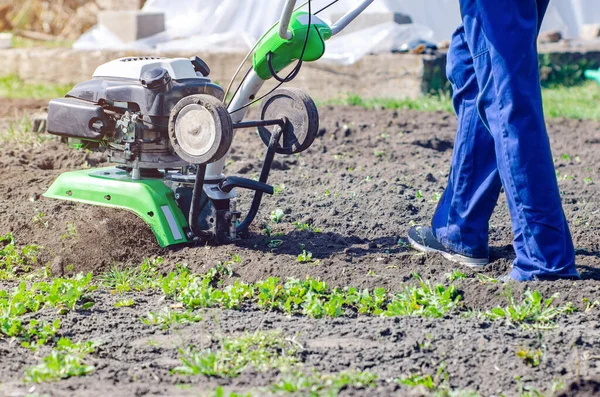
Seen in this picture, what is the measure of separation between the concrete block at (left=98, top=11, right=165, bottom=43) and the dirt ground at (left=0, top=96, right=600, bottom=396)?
11.4ft

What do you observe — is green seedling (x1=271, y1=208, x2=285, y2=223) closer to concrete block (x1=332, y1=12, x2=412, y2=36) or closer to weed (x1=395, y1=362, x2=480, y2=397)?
weed (x1=395, y1=362, x2=480, y2=397)

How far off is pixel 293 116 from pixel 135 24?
5966 millimetres

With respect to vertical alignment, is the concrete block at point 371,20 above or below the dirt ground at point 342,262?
above

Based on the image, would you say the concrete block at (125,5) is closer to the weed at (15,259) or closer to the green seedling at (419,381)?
the weed at (15,259)

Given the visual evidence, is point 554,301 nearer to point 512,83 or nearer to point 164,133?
point 512,83

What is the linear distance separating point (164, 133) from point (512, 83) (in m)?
1.36

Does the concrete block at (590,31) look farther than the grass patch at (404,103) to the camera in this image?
Yes

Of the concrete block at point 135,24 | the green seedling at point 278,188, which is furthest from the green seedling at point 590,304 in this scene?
the concrete block at point 135,24

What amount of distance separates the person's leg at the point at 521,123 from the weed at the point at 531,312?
7.5 inches

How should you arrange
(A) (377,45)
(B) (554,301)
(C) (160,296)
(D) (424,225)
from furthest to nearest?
1. (A) (377,45)
2. (D) (424,225)
3. (C) (160,296)
4. (B) (554,301)

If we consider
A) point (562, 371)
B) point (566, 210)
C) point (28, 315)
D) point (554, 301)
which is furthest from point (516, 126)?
point (28, 315)

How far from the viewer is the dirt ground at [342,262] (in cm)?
242

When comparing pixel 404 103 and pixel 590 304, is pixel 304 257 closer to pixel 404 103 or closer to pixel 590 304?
pixel 590 304

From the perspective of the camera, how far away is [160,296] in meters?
3.15
